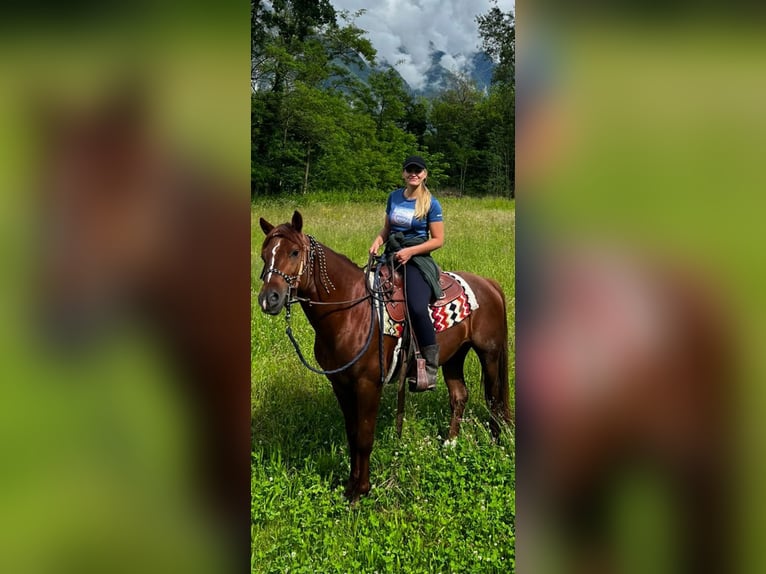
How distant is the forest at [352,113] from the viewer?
7.02 ft

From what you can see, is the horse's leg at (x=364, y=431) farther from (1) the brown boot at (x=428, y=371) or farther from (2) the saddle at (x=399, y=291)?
(2) the saddle at (x=399, y=291)

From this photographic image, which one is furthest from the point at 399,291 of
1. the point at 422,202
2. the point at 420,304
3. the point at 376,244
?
the point at 422,202

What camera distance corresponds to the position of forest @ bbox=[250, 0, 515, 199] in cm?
214

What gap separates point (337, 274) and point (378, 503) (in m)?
1.51

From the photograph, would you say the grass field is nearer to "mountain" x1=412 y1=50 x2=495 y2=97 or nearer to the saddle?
the saddle

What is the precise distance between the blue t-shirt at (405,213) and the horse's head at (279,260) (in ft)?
1.68
